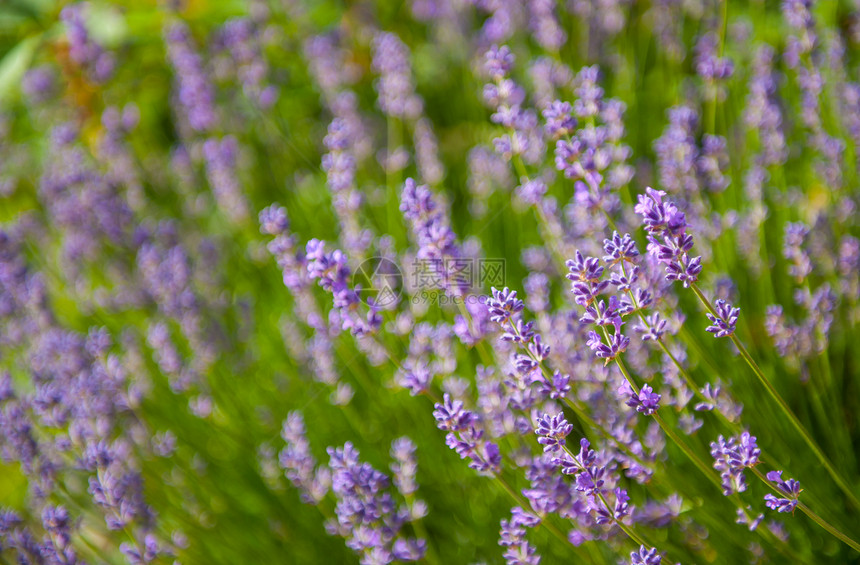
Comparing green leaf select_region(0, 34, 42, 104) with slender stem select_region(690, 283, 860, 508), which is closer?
slender stem select_region(690, 283, 860, 508)

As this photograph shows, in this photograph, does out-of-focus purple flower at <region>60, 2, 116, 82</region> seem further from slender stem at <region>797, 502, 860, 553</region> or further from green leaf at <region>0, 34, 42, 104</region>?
slender stem at <region>797, 502, 860, 553</region>

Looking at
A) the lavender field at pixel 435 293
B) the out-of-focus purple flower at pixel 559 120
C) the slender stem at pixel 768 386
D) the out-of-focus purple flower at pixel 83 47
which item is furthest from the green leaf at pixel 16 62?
the slender stem at pixel 768 386

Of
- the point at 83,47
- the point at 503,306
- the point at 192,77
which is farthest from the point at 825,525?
the point at 83,47

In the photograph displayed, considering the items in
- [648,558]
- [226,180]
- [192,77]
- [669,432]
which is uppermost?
[192,77]

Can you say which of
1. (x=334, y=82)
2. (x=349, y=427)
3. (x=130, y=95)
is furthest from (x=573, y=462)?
(x=130, y=95)

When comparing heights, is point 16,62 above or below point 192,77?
below

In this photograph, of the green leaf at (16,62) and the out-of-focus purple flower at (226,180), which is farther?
the out-of-focus purple flower at (226,180)

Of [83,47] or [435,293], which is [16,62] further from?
[435,293]

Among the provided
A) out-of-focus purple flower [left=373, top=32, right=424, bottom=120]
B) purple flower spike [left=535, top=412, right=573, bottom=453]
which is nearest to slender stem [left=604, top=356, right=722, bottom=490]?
purple flower spike [left=535, top=412, right=573, bottom=453]

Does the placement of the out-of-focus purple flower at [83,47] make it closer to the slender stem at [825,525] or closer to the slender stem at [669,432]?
the slender stem at [669,432]
